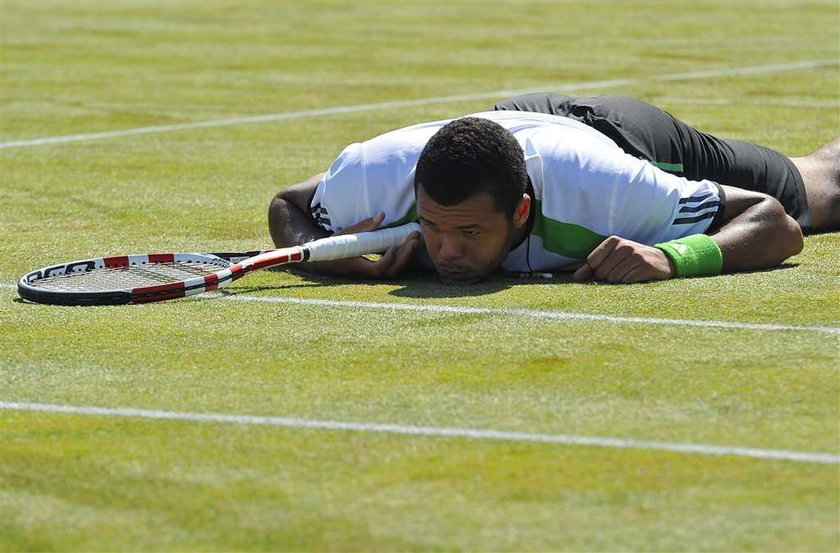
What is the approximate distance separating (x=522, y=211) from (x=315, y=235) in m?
1.25

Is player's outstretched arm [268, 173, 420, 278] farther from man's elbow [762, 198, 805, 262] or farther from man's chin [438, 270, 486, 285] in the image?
man's elbow [762, 198, 805, 262]

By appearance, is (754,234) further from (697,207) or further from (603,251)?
(603,251)

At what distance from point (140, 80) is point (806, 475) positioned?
15197 mm

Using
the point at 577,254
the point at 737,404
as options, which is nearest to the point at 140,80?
the point at 577,254

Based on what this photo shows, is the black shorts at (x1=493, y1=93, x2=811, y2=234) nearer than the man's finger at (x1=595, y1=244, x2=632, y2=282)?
No

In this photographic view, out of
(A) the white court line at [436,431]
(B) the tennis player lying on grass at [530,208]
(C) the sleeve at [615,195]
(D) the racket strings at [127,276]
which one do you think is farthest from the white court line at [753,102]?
(A) the white court line at [436,431]

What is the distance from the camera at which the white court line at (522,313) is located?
267 inches

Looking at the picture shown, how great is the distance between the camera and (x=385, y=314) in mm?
7246

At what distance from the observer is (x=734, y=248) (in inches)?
313

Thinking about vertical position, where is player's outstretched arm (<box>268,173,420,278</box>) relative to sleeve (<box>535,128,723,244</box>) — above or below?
below

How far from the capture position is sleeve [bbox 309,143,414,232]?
8.04m

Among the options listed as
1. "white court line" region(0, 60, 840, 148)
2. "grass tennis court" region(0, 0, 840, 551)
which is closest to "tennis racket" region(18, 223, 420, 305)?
"grass tennis court" region(0, 0, 840, 551)

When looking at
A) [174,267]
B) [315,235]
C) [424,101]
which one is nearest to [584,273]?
[315,235]

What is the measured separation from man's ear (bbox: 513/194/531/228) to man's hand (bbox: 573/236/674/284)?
1.22 feet
